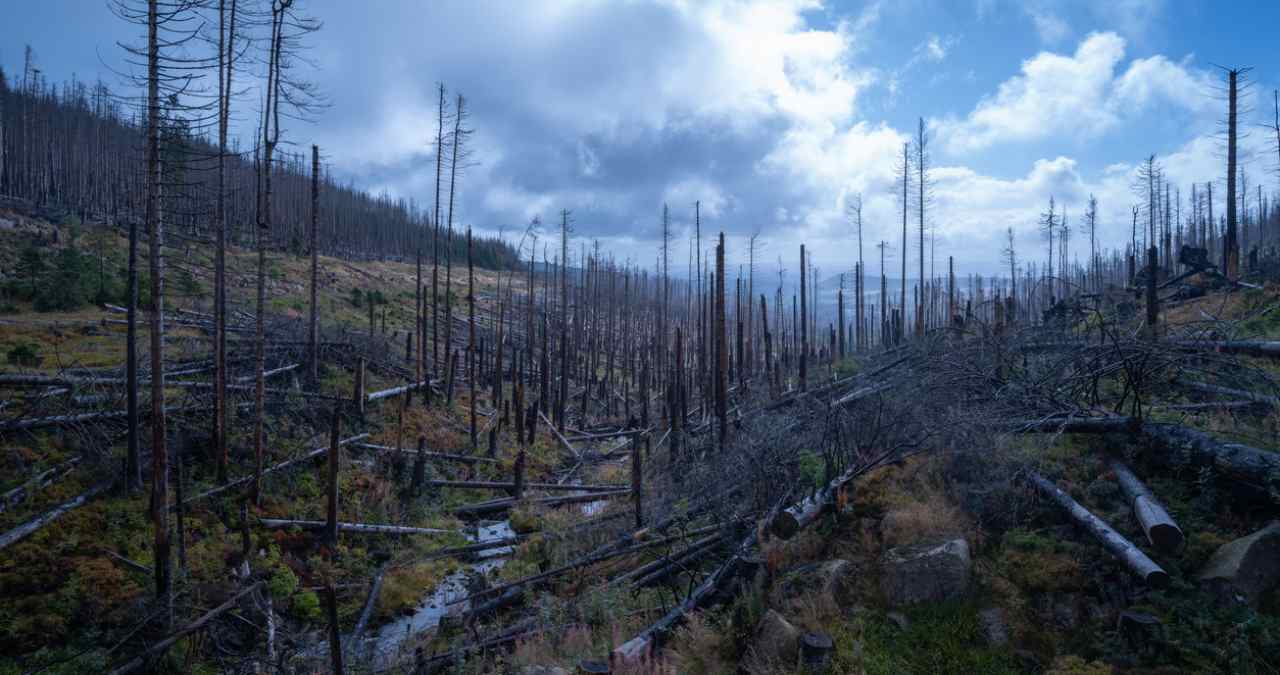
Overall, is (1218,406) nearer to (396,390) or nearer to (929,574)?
(929,574)

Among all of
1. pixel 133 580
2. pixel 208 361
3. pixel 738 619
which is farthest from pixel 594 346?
pixel 738 619

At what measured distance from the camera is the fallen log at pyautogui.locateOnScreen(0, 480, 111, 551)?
25.8 ft

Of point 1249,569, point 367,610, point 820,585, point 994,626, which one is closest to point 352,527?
point 367,610

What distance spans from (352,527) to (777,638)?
9.67 metres

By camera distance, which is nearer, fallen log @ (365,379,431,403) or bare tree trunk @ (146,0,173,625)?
bare tree trunk @ (146,0,173,625)

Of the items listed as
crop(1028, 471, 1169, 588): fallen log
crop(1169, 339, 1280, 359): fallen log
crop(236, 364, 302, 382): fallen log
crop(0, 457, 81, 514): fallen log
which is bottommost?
crop(0, 457, 81, 514): fallen log

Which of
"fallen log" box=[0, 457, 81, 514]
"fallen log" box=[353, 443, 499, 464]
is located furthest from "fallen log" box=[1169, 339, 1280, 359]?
"fallen log" box=[0, 457, 81, 514]

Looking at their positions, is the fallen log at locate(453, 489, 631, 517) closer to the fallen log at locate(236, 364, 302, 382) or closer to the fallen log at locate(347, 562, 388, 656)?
the fallen log at locate(347, 562, 388, 656)

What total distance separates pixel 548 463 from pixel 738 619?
1461cm

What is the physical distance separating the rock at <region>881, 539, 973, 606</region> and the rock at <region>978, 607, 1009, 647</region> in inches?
10.9

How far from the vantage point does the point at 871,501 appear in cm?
723

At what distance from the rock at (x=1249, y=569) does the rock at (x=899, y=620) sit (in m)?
2.21

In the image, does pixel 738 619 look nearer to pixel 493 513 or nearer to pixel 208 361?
pixel 493 513

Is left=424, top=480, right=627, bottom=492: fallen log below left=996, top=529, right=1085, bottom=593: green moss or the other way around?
below
